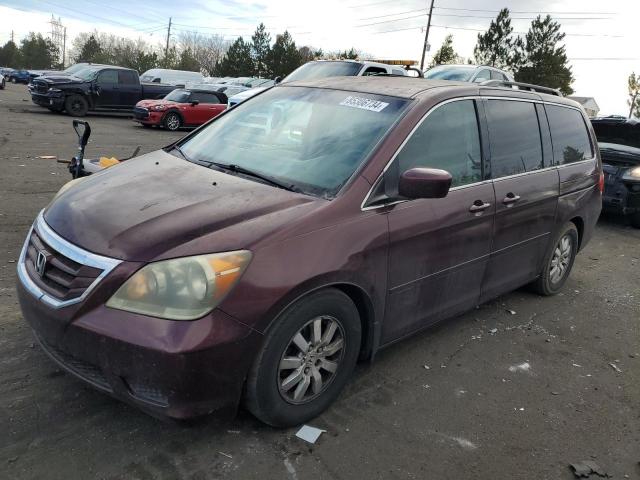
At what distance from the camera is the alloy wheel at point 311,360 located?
8.89ft

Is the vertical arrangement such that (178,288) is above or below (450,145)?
below

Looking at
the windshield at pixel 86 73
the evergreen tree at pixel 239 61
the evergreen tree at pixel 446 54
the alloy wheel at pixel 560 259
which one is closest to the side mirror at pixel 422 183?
the alloy wheel at pixel 560 259

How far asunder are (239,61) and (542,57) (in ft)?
92.0

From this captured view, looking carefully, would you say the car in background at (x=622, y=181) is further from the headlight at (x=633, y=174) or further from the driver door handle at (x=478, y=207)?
the driver door handle at (x=478, y=207)

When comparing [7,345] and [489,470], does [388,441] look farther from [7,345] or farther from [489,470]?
[7,345]

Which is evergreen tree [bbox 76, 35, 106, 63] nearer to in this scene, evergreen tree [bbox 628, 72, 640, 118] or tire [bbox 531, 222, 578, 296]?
evergreen tree [bbox 628, 72, 640, 118]

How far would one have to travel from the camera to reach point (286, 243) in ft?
8.45

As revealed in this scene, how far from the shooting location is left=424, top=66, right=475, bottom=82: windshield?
42.8 feet

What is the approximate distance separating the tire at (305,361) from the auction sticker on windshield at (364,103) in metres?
1.27

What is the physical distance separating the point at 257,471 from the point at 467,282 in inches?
76.1

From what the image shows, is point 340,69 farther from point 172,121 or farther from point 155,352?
point 155,352

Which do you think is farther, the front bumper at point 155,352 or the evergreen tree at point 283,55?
the evergreen tree at point 283,55

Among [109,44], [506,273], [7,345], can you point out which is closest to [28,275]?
[7,345]

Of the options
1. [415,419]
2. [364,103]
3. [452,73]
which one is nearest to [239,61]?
[452,73]
